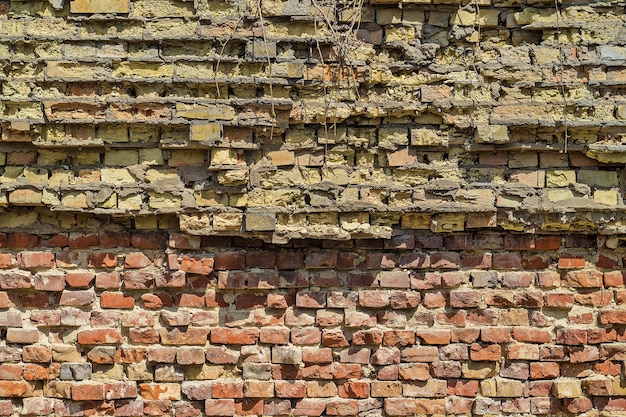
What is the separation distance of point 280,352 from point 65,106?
155cm

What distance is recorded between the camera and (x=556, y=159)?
9.31 feet

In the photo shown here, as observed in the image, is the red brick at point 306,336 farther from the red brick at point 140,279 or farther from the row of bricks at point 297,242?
the red brick at point 140,279

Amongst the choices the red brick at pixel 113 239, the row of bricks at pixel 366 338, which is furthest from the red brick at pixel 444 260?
the red brick at pixel 113 239

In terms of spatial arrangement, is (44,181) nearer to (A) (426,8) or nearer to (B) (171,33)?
(B) (171,33)

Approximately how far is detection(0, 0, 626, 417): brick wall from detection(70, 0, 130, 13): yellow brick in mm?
17

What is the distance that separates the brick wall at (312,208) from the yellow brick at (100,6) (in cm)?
2

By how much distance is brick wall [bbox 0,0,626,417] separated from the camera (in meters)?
2.74

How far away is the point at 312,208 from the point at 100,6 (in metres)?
1.37

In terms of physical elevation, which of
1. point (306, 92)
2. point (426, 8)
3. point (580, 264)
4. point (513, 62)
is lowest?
point (580, 264)

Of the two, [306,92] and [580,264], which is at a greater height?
[306,92]

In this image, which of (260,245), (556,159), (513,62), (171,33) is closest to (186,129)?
(171,33)

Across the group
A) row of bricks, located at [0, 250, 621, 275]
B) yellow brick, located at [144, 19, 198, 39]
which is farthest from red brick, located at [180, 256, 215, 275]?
yellow brick, located at [144, 19, 198, 39]

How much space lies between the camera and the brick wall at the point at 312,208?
2738 mm

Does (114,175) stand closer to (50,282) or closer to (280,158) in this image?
(50,282)
